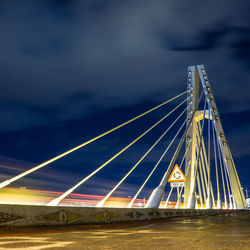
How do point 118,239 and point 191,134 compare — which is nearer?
point 118,239

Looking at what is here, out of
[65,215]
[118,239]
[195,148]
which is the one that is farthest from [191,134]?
[118,239]

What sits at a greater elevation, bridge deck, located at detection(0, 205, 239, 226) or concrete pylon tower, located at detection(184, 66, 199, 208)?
concrete pylon tower, located at detection(184, 66, 199, 208)

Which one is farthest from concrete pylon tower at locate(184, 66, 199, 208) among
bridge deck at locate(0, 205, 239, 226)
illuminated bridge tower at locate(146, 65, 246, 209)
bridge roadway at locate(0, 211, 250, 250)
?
bridge roadway at locate(0, 211, 250, 250)

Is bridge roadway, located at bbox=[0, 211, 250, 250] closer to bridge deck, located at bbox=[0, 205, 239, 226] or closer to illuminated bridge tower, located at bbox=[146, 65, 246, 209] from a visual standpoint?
bridge deck, located at bbox=[0, 205, 239, 226]

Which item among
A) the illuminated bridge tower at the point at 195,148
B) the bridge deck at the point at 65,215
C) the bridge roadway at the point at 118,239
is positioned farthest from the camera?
the illuminated bridge tower at the point at 195,148

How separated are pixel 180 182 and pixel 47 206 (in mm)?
8116

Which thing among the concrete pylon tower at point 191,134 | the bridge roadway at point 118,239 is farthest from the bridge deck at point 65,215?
the concrete pylon tower at point 191,134

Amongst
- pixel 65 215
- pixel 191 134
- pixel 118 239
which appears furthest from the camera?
pixel 191 134

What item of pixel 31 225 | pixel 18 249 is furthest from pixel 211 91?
pixel 18 249

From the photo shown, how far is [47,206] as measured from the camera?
8469mm

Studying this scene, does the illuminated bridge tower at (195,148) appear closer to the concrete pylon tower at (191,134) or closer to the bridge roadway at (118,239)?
the concrete pylon tower at (191,134)

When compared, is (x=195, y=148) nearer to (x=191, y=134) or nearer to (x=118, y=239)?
(x=191, y=134)

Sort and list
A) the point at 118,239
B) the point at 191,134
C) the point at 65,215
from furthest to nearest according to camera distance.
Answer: the point at 191,134 → the point at 65,215 → the point at 118,239

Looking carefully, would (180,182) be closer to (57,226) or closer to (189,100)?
(57,226)
